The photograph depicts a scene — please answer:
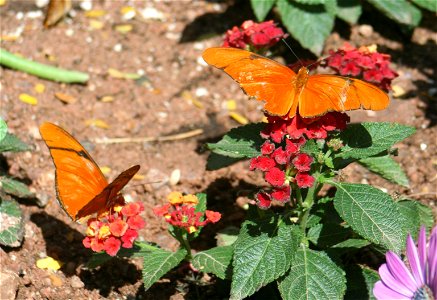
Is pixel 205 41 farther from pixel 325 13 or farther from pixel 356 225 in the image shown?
pixel 356 225

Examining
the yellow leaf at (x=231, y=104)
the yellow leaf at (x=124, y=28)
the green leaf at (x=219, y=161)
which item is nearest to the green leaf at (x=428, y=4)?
the yellow leaf at (x=231, y=104)

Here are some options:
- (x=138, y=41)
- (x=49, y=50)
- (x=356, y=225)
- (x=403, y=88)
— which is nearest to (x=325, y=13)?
(x=403, y=88)

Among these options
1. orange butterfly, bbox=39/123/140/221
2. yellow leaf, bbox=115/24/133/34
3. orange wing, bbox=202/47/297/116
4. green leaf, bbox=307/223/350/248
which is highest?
orange wing, bbox=202/47/297/116

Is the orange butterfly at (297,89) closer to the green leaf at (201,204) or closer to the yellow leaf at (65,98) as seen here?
the green leaf at (201,204)

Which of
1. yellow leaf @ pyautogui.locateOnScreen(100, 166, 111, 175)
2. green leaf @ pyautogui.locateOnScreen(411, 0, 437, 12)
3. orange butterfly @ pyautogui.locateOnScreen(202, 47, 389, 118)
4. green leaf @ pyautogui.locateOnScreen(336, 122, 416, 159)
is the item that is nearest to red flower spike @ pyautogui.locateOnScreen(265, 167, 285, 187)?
orange butterfly @ pyautogui.locateOnScreen(202, 47, 389, 118)

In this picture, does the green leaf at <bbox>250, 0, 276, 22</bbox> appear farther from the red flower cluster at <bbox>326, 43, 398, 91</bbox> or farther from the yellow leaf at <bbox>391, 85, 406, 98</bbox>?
the red flower cluster at <bbox>326, 43, 398, 91</bbox>
